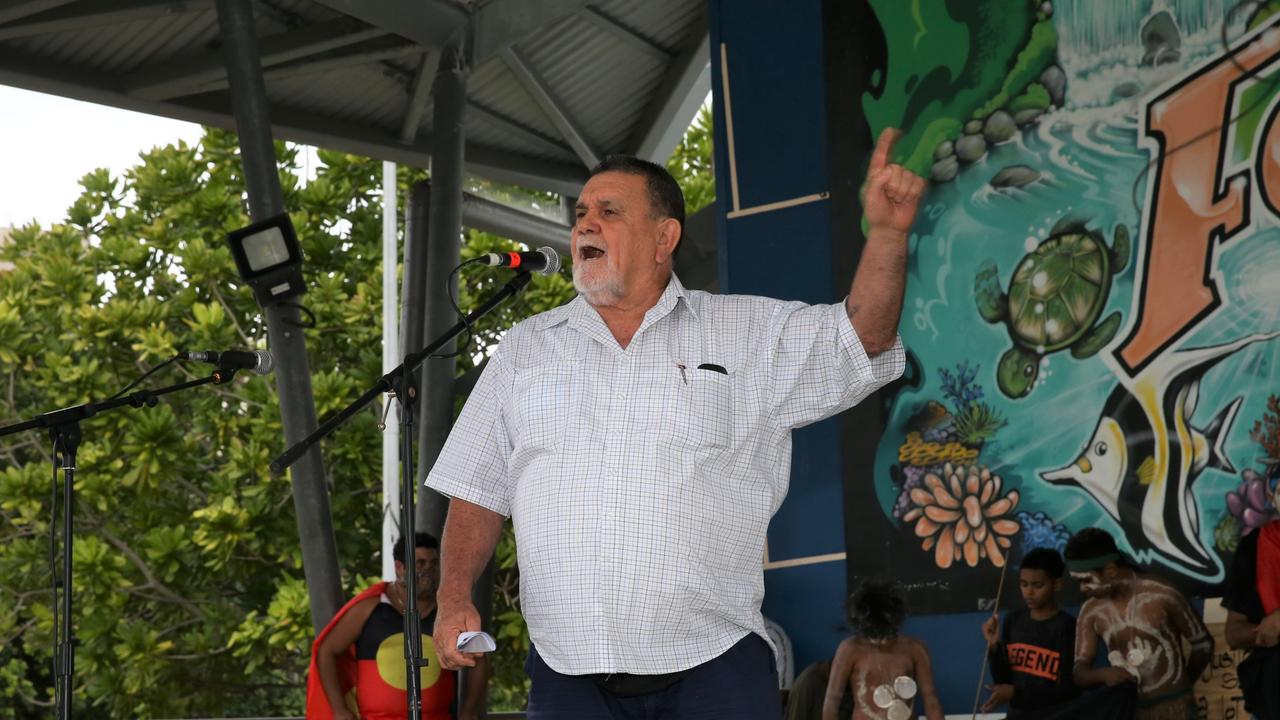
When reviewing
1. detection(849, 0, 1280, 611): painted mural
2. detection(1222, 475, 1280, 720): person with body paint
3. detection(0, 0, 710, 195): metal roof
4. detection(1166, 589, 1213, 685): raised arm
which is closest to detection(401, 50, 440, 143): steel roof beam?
detection(0, 0, 710, 195): metal roof

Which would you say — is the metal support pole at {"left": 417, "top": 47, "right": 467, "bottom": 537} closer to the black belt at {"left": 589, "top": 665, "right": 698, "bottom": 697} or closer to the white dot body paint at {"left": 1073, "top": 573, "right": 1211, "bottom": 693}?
the white dot body paint at {"left": 1073, "top": 573, "right": 1211, "bottom": 693}

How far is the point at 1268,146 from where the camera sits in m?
6.25

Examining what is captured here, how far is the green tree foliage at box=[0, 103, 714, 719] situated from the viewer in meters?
15.7

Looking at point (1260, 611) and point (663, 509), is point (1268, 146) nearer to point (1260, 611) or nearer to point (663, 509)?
point (1260, 611)

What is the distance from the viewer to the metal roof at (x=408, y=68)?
30.5 feet

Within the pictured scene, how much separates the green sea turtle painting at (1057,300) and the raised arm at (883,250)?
3797 mm

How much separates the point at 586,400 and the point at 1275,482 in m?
4.19

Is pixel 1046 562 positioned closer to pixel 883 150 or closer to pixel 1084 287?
pixel 1084 287

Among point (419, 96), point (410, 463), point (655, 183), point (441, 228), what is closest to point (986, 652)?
point (410, 463)

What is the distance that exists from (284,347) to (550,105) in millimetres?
3936

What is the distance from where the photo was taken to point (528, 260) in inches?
146

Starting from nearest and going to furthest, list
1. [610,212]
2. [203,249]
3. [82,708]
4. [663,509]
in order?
1. [663,509]
2. [610,212]
3. [203,249]
4. [82,708]

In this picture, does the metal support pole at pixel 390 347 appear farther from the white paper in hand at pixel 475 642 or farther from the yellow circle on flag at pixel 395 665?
the white paper in hand at pixel 475 642

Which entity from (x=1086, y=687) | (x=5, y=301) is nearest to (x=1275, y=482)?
(x=1086, y=687)
